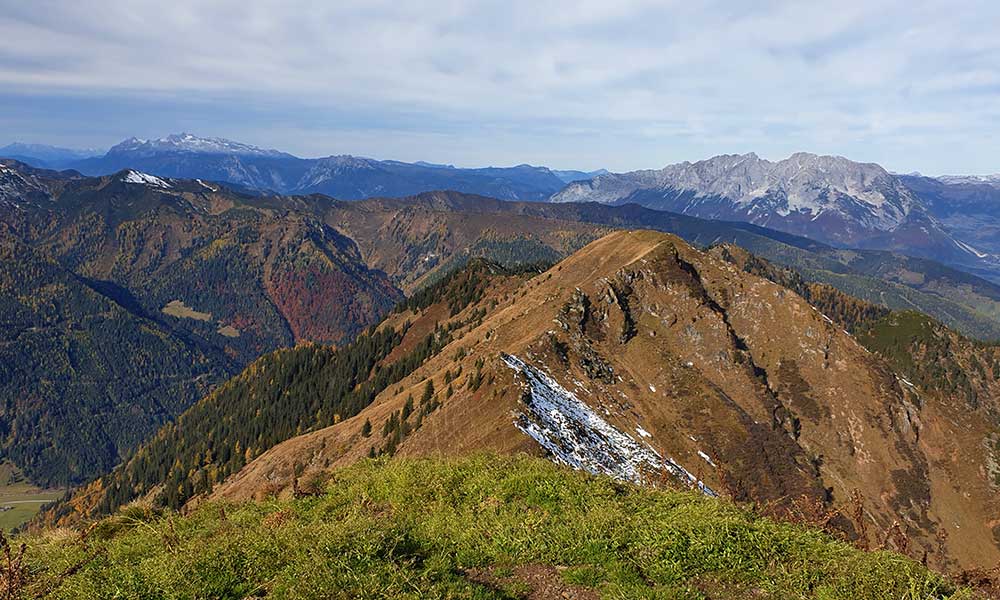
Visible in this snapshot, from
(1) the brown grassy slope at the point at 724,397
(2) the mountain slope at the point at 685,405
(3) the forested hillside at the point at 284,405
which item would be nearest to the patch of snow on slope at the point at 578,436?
(2) the mountain slope at the point at 685,405

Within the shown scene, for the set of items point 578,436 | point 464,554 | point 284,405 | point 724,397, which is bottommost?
point 284,405

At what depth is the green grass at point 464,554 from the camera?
14.2 m

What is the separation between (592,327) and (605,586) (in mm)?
92006

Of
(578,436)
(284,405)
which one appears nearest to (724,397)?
(578,436)

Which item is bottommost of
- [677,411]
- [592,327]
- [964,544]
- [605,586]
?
[964,544]

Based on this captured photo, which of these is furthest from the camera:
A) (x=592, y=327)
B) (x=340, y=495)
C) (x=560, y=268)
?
(x=560, y=268)

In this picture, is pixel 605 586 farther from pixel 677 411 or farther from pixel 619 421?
pixel 677 411

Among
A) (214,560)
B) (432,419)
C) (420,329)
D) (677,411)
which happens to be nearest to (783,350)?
(677,411)

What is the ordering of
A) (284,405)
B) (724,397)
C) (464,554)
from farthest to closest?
(284,405) < (724,397) < (464,554)

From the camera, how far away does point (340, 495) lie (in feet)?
79.0

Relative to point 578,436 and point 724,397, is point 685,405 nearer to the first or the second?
point 724,397

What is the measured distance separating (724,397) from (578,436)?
171 ft

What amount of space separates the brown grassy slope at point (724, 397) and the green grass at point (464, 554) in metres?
44.7

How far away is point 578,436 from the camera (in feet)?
203
